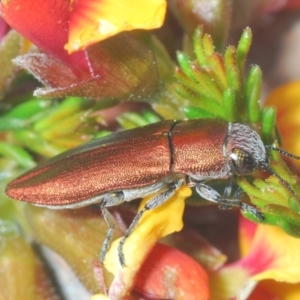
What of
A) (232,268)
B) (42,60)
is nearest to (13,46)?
(42,60)

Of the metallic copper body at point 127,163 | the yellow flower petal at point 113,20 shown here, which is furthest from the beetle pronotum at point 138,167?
the yellow flower petal at point 113,20

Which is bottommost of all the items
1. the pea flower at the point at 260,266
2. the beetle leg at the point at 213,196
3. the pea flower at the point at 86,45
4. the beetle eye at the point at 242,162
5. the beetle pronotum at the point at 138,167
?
the pea flower at the point at 260,266

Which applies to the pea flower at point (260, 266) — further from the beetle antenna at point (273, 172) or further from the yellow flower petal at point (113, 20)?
the yellow flower petal at point (113, 20)

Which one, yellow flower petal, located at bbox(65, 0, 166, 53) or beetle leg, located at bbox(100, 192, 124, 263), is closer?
yellow flower petal, located at bbox(65, 0, 166, 53)

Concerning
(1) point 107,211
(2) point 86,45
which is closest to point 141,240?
(1) point 107,211

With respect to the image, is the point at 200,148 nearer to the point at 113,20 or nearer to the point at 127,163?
the point at 127,163

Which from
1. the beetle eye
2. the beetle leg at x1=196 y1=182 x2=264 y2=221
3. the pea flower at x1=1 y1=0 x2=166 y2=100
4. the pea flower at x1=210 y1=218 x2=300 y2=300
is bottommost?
the pea flower at x1=210 y1=218 x2=300 y2=300

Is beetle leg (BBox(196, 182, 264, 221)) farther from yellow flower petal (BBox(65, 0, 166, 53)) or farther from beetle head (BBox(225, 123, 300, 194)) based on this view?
yellow flower petal (BBox(65, 0, 166, 53))

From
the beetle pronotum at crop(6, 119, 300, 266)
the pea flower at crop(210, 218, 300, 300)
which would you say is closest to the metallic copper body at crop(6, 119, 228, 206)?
the beetle pronotum at crop(6, 119, 300, 266)
